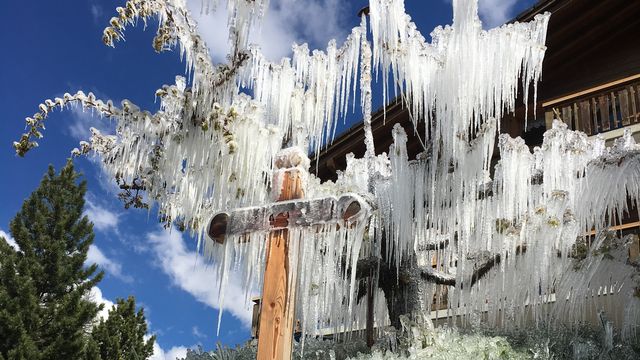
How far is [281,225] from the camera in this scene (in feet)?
15.8

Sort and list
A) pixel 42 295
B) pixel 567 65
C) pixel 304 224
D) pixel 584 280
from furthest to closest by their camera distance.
→ pixel 42 295 → pixel 567 65 → pixel 584 280 → pixel 304 224

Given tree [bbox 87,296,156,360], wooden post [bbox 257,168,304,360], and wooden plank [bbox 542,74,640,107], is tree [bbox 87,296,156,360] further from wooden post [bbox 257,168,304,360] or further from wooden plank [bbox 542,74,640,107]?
wooden post [bbox 257,168,304,360]

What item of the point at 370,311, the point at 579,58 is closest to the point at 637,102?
the point at 579,58

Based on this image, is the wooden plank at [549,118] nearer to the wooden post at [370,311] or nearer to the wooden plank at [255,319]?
the wooden post at [370,311]

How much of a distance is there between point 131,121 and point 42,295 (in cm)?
1128

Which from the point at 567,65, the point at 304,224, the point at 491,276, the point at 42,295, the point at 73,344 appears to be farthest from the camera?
the point at 42,295

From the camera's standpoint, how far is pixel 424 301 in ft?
29.5

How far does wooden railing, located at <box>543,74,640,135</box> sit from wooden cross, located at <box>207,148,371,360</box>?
7.20 metres

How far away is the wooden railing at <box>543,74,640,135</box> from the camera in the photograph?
35.6 ft

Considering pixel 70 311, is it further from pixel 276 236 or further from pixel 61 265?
pixel 276 236

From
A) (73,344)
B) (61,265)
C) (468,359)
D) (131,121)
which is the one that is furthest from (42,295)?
(468,359)

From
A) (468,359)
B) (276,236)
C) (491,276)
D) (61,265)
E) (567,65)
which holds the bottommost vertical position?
(468,359)

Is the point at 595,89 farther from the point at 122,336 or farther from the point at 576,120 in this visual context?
the point at 122,336

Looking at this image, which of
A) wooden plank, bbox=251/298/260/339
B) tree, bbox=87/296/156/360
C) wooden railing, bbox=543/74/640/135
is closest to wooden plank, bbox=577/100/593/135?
wooden railing, bbox=543/74/640/135
